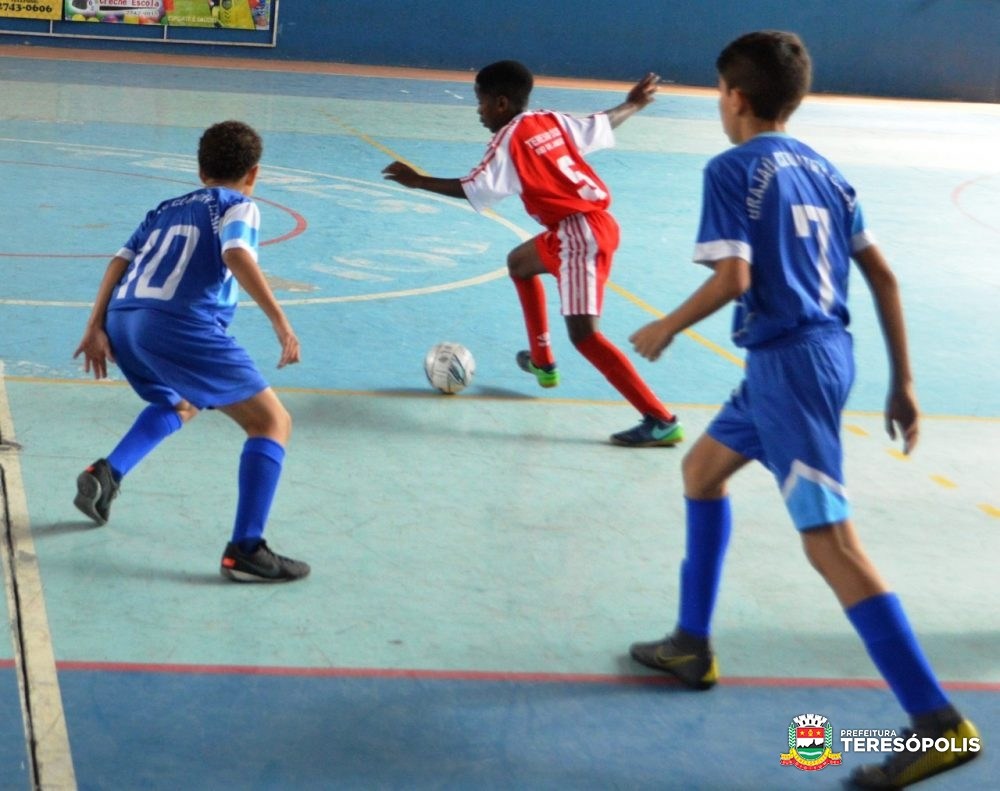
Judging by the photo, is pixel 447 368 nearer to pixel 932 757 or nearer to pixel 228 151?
pixel 228 151

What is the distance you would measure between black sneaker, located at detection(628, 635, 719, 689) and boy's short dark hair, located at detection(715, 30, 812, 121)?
1.40m

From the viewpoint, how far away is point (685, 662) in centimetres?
352

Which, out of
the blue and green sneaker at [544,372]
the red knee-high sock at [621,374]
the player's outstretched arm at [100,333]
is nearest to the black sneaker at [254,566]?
the player's outstretched arm at [100,333]

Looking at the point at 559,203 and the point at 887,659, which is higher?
the point at 559,203

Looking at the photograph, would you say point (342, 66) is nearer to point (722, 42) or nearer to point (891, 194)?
point (722, 42)

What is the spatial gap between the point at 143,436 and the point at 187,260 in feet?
2.29

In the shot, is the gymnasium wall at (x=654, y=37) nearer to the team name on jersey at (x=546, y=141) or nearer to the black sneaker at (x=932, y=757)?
the team name on jersey at (x=546, y=141)

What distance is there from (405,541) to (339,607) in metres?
0.55

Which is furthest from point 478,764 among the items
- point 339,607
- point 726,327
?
point 726,327

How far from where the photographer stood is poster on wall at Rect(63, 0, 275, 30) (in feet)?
71.1

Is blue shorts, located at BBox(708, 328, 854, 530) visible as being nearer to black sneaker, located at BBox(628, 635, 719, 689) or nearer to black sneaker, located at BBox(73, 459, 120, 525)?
black sneaker, located at BBox(628, 635, 719, 689)

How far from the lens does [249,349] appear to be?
6461mm

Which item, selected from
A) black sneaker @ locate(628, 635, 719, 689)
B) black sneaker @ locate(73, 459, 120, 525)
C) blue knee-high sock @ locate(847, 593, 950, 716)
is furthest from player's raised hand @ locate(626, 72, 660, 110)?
blue knee-high sock @ locate(847, 593, 950, 716)

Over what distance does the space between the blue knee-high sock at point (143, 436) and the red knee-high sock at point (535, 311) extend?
213 cm
